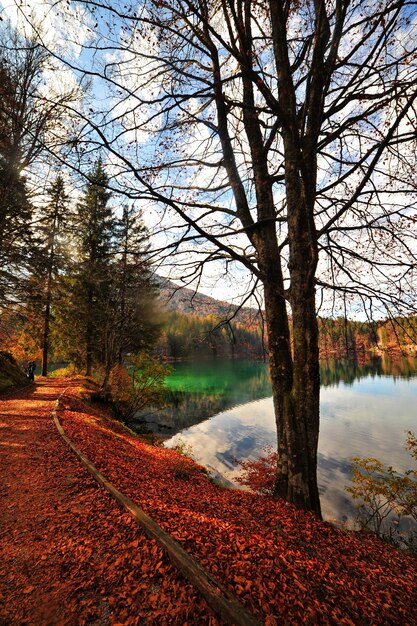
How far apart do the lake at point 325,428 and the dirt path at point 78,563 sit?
221 inches

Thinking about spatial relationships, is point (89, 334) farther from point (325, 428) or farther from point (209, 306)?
point (325, 428)

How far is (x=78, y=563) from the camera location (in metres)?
Answer: 2.79

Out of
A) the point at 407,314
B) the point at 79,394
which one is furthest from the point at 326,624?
the point at 79,394

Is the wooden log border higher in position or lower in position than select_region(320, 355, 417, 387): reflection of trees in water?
higher

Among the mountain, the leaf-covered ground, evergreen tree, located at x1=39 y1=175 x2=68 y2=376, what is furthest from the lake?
evergreen tree, located at x1=39 y1=175 x2=68 y2=376

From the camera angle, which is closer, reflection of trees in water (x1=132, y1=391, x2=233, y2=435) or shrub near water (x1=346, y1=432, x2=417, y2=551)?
shrub near water (x1=346, y1=432, x2=417, y2=551)

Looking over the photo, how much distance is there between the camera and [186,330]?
68.4m

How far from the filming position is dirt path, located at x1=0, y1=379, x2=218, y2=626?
2254mm

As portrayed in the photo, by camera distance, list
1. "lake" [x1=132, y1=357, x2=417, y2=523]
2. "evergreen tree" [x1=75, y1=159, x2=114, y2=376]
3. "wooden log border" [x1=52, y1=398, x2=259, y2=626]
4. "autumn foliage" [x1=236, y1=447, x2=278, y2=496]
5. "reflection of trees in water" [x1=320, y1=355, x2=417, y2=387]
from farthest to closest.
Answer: "reflection of trees in water" [x1=320, y1=355, x2=417, y2=387] < "evergreen tree" [x1=75, y1=159, x2=114, y2=376] < "lake" [x1=132, y1=357, x2=417, y2=523] < "autumn foliage" [x1=236, y1=447, x2=278, y2=496] < "wooden log border" [x1=52, y1=398, x2=259, y2=626]

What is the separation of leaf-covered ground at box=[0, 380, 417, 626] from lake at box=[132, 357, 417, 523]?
153 inches

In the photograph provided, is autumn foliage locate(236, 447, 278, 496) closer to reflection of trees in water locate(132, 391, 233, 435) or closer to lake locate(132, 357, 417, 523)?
lake locate(132, 357, 417, 523)

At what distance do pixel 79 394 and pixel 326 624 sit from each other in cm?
1324

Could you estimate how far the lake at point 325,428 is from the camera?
436 inches

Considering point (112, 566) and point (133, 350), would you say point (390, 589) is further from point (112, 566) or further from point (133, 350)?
point (133, 350)
